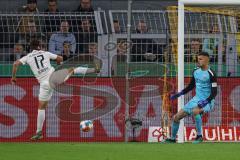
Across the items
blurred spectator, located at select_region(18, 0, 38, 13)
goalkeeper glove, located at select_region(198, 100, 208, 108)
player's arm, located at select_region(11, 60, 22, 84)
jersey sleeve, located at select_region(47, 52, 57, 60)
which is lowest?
goalkeeper glove, located at select_region(198, 100, 208, 108)

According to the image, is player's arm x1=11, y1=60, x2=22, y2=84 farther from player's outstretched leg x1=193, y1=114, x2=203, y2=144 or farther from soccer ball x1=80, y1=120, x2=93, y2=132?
player's outstretched leg x1=193, y1=114, x2=203, y2=144

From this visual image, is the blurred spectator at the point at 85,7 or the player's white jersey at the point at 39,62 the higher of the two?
the blurred spectator at the point at 85,7

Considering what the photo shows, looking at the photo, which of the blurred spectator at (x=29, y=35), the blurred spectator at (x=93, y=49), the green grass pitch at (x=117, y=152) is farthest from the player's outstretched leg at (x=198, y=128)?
the blurred spectator at (x=29, y=35)

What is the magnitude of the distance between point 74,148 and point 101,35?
16.8 ft

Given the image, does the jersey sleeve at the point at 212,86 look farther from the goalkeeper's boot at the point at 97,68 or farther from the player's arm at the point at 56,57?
the player's arm at the point at 56,57

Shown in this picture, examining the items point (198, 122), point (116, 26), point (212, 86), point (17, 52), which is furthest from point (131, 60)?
point (212, 86)

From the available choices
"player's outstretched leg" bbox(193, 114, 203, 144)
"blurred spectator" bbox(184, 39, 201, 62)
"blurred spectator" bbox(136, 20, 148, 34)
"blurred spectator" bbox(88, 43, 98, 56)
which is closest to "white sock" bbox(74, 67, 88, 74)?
"blurred spectator" bbox(88, 43, 98, 56)

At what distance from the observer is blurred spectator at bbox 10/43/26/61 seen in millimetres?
21000

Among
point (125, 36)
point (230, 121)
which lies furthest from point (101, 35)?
point (230, 121)

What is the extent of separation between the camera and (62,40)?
21.0 metres

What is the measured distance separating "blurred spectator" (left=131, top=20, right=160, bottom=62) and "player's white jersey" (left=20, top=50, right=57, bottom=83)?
2.00 m

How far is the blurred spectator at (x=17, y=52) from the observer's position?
21.0 meters

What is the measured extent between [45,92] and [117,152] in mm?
5552

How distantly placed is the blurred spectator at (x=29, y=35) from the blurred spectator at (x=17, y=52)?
10 cm
